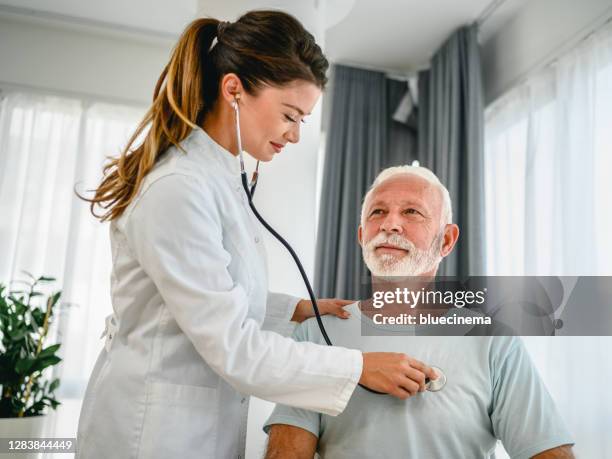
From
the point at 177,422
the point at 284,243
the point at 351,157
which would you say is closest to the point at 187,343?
the point at 177,422

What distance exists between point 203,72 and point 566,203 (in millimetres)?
1775

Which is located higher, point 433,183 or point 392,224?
point 433,183

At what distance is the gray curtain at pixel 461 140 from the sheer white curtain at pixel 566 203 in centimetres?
12

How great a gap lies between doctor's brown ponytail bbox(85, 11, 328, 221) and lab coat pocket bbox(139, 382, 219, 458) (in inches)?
12.9

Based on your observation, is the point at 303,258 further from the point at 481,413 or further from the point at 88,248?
the point at 88,248

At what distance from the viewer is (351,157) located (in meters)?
3.41

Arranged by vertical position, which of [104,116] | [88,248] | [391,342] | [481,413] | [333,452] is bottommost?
[333,452]

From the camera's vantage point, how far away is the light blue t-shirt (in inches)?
44.1

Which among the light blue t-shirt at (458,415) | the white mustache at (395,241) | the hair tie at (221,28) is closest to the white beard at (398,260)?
the white mustache at (395,241)

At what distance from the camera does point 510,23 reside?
2848 millimetres

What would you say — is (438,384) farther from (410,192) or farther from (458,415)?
(410,192)

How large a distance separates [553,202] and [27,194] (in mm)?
2721

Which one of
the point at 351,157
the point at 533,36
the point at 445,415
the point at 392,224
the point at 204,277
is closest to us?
Answer: the point at 204,277

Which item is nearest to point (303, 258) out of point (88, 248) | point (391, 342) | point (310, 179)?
point (310, 179)
